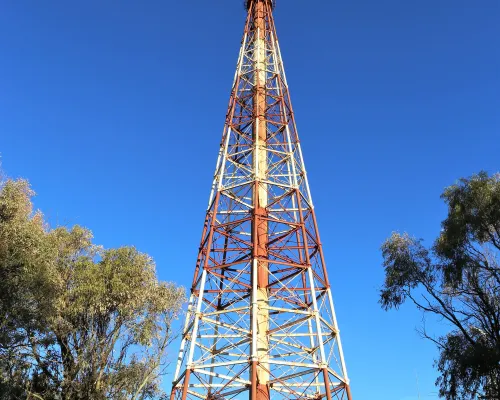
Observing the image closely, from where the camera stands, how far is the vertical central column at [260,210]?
695 inches

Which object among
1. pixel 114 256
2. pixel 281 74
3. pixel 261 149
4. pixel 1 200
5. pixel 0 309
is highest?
pixel 281 74

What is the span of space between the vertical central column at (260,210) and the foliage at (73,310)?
4.83 meters

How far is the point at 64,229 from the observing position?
2239cm

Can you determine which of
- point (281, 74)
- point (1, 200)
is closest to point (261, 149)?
point (281, 74)

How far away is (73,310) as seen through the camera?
20094 mm

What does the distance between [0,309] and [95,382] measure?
17.0 feet

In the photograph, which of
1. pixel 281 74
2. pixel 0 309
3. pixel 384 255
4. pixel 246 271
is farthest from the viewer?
pixel 281 74

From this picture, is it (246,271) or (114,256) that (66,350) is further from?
(246,271)

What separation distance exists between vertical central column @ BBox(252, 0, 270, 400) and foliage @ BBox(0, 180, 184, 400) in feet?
15.8

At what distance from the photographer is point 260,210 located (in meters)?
21.7

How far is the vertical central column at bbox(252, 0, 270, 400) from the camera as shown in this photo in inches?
695

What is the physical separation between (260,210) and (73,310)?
30.6 ft

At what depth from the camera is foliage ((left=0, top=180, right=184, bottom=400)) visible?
1717 centimetres

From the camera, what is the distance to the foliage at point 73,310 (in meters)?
17.2
